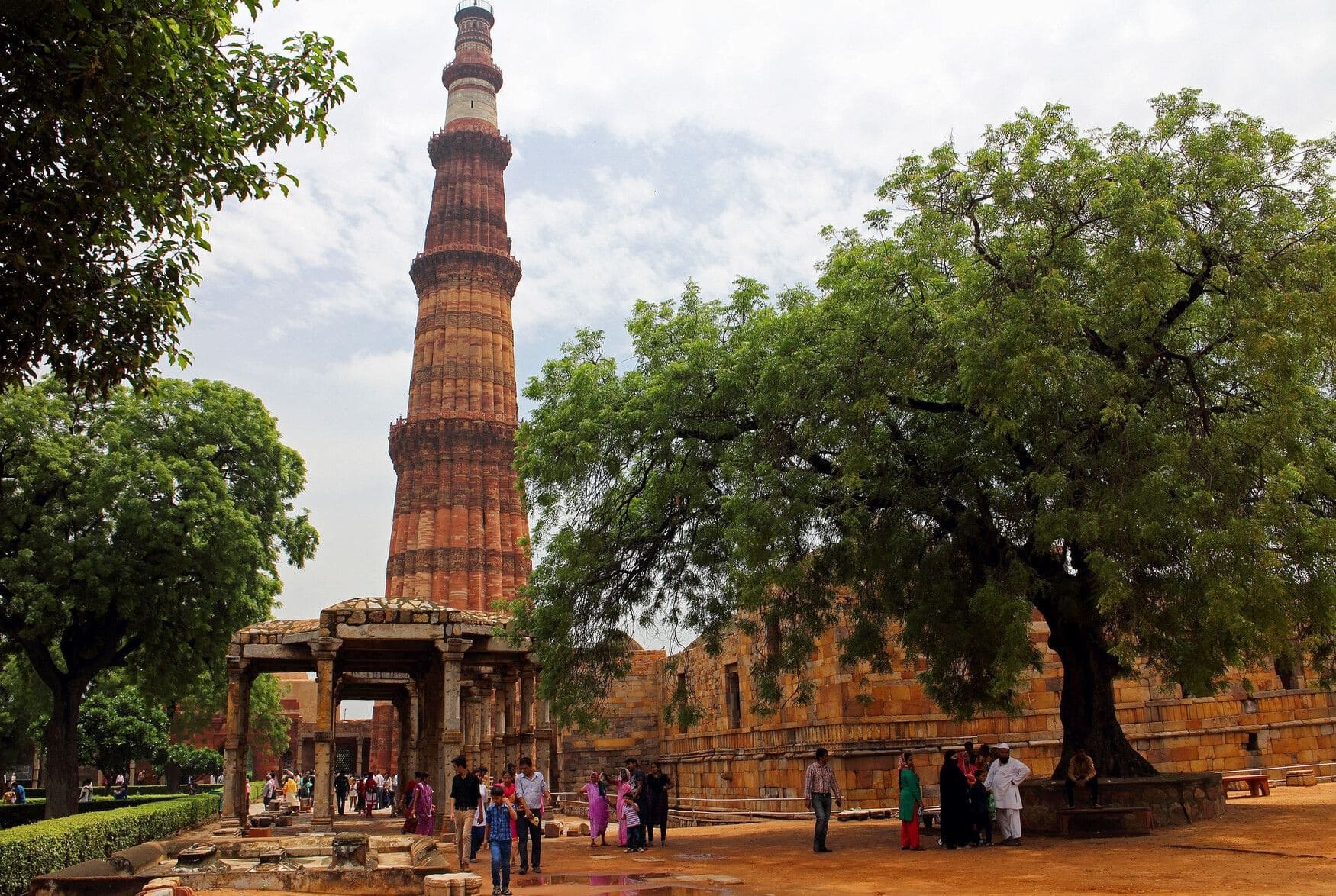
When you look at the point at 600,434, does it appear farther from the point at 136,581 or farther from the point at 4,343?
the point at 136,581

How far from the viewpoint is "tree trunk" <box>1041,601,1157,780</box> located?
12.8 meters

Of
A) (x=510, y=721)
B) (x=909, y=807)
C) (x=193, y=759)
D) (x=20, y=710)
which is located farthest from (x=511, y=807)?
(x=193, y=759)

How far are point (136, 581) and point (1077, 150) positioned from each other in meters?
17.6

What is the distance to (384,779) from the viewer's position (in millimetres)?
34062

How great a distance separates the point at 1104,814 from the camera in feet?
37.2

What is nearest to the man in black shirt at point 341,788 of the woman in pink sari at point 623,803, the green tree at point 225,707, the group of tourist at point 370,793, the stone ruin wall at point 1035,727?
Answer: the group of tourist at point 370,793

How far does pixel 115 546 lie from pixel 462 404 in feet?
60.4

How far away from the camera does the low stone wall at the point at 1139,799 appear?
1196 centimetres

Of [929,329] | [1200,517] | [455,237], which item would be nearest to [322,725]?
[929,329]

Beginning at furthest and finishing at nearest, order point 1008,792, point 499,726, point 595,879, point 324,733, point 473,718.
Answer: point 473,718 → point 499,726 → point 324,733 → point 1008,792 → point 595,879

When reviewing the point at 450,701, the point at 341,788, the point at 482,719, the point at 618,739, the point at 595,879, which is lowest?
the point at 341,788

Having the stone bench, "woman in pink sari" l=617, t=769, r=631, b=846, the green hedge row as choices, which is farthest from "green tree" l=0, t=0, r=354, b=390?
the green hedge row

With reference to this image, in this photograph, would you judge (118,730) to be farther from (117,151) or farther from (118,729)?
(117,151)

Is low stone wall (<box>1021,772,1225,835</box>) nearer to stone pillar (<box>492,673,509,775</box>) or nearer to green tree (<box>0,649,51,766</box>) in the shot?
stone pillar (<box>492,673,509,775</box>)
